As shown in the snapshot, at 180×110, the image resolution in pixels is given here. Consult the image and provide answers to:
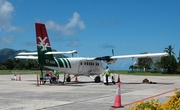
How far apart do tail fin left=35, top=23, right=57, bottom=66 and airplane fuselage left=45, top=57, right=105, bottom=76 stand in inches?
22.6

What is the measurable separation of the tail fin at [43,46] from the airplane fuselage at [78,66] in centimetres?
57

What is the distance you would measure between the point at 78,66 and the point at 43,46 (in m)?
5.71

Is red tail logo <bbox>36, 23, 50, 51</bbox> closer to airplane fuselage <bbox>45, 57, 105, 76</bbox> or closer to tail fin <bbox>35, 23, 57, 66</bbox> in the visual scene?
tail fin <bbox>35, 23, 57, 66</bbox>

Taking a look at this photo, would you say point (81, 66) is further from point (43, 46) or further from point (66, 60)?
point (43, 46)

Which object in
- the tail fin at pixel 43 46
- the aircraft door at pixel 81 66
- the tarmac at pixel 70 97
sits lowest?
the tarmac at pixel 70 97

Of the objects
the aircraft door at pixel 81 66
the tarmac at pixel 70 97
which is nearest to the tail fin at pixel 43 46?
the aircraft door at pixel 81 66

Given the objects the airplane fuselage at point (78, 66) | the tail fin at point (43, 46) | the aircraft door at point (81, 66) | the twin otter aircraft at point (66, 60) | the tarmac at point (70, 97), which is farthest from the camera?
the aircraft door at point (81, 66)

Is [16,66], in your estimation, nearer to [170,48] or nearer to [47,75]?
[170,48]

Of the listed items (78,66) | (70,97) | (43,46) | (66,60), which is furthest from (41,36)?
(70,97)

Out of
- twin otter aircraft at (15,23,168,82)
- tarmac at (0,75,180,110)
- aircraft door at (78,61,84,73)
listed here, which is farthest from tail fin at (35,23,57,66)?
tarmac at (0,75,180,110)

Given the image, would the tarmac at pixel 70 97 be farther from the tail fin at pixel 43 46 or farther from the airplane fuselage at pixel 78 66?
the airplane fuselage at pixel 78 66

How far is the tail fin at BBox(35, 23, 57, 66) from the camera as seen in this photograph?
27.2m

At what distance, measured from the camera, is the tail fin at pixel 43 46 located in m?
A: 27.2

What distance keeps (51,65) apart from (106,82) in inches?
213
